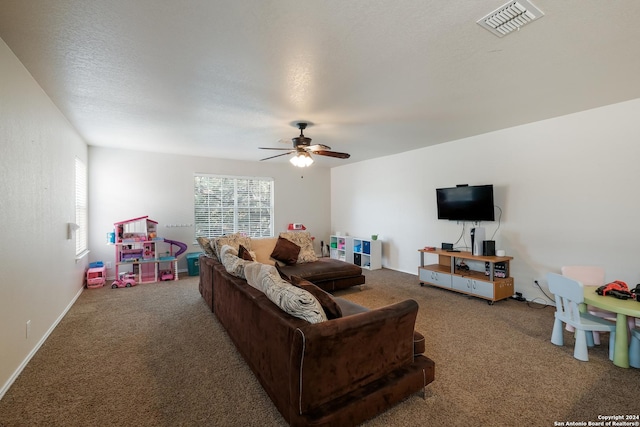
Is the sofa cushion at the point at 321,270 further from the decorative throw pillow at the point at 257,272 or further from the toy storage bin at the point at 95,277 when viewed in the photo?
the toy storage bin at the point at 95,277

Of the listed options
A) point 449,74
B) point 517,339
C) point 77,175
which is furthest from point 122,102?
point 517,339

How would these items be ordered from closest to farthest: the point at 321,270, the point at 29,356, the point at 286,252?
the point at 29,356, the point at 321,270, the point at 286,252

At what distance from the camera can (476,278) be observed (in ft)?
14.2

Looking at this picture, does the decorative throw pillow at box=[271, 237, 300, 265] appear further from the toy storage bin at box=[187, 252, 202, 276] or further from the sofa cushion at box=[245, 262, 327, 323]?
the sofa cushion at box=[245, 262, 327, 323]

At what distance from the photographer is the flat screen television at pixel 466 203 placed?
4.55m

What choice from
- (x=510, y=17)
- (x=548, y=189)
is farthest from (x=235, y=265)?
(x=548, y=189)

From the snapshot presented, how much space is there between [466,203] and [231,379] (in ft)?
14.4

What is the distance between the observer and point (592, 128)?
12.0 ft

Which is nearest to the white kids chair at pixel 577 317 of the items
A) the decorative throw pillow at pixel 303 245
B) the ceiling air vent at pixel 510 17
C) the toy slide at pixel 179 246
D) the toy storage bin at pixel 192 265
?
the ceiling air vent at pixel 510 17

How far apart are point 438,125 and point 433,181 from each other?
1.56 metres

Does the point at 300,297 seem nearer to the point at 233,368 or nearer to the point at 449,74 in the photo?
the point at 233,368

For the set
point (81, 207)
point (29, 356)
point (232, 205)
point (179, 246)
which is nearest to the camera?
point (29, 356)

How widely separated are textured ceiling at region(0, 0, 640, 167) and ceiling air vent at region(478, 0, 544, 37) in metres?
0.06

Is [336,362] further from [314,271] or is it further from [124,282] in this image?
[124,282]
